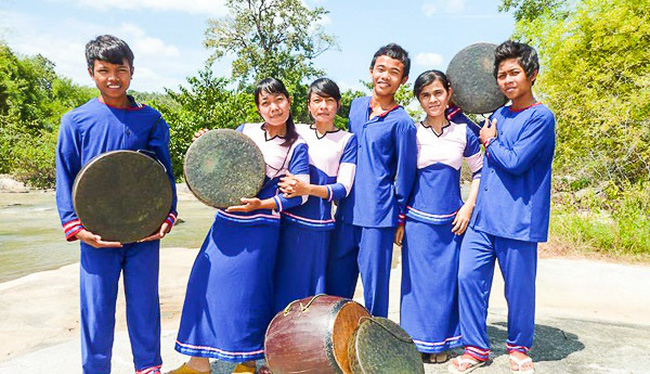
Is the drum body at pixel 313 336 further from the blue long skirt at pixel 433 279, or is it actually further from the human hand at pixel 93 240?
the human hand at pixel 93 240

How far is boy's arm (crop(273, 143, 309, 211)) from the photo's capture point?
2590 millimetres

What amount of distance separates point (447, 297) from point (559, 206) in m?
6.42

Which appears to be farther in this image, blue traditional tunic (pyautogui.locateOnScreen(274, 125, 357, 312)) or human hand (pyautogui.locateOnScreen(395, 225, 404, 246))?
human hand (pyautogui.locateOnScreen(395, 225, 404, 246))

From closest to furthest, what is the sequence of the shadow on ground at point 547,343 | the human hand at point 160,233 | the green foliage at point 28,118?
the human hand at point 160,233 < the shadow on ground at point 547,343 < the green foliage at point 28,118

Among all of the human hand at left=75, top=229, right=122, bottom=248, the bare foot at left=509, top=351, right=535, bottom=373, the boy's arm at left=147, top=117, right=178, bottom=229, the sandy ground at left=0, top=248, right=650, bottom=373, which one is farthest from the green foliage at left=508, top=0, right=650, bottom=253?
the human hand at left=75, top=229, right=122, bottom=248

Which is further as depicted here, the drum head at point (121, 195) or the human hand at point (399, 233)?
the human hand at point (399, 233)

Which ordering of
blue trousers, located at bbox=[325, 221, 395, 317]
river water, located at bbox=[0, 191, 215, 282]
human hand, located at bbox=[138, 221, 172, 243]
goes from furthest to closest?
river water, located at bbox=[0, 191, 215, 282] < blue trousers, located at bbox=[325, 221, 395, 317] < human hand, located at bbox=[138, 221, 172, 243]

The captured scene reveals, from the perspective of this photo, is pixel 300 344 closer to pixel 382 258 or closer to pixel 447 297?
pixel 382 258

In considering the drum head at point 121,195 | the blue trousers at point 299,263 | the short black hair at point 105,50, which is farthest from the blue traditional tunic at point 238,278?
the short black hair at point 105,50

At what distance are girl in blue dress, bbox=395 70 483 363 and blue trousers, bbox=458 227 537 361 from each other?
10 centimetres

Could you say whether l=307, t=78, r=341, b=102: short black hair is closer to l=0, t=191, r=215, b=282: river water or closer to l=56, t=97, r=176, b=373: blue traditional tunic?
l=56, t=97, r=176, b=373: blue traditional tunic

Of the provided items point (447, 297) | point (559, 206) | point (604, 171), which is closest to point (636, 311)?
point (447, 297)

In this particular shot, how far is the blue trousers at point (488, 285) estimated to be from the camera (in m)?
2.75

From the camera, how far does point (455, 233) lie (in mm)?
2932
